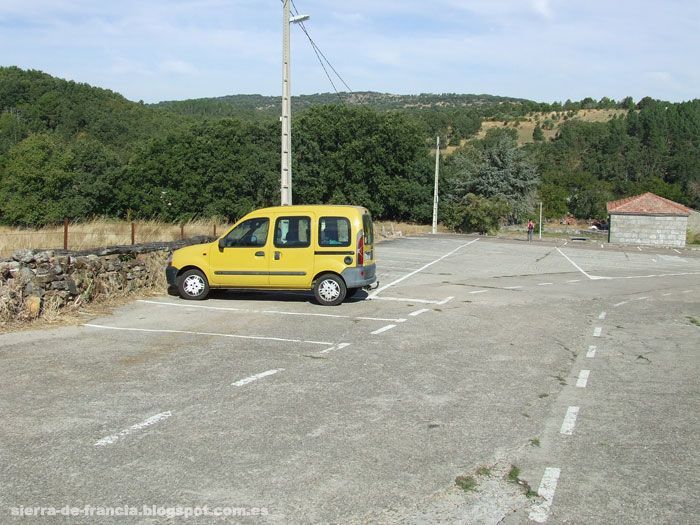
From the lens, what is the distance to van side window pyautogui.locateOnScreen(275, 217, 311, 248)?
13.5 metres

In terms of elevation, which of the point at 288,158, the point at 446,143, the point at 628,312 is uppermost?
the point at 446,143

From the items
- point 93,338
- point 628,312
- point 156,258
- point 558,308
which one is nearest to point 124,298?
point 156,258

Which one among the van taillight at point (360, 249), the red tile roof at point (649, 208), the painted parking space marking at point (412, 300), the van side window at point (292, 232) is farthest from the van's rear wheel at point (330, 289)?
the red tile roof at point (649, 208)

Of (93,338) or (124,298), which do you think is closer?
(93,338)

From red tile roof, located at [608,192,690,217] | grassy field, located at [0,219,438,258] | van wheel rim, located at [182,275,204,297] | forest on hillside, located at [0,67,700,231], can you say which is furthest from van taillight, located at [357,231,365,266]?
red tile roof, located at [608,192,690,217]

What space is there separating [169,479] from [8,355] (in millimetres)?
4901

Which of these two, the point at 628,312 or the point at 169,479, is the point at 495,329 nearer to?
the point at 628,312

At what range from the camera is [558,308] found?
571 inches

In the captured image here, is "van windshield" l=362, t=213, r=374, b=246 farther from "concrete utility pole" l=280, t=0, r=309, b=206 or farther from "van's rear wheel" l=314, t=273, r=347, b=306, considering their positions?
"concrete utility pole" l=280, t=0, r=309, b=206

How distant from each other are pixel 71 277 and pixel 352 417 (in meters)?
7.91

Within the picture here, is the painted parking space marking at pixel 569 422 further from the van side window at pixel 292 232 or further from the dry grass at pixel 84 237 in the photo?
the dry grass at pixel 84 237

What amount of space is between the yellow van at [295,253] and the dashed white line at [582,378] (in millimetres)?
5878

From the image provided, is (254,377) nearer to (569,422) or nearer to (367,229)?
(569,422)

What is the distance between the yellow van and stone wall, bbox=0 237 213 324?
1.46m
